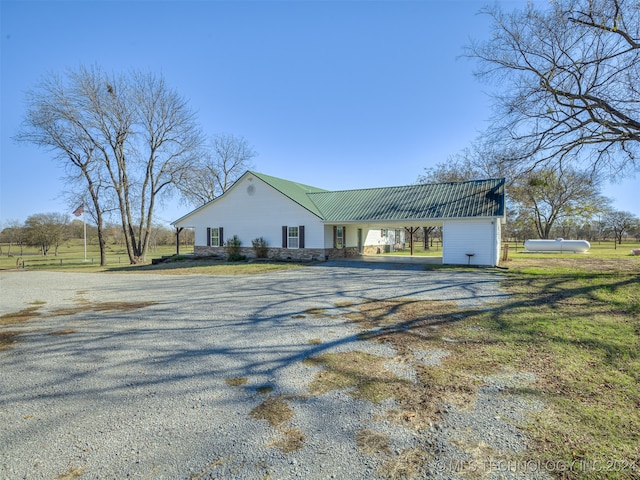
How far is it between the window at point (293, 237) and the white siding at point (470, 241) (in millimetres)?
8596

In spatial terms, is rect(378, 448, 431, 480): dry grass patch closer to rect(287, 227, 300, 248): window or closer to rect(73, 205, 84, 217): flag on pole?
rect(287, 227, 300, 248): window

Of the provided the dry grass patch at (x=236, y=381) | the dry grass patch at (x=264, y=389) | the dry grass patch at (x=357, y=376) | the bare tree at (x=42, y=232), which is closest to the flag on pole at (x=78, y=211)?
the bare tree at (x=42, y=232)

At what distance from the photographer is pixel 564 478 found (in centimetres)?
232

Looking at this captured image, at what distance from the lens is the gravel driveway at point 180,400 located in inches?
99.1

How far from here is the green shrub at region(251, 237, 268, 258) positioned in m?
21.5

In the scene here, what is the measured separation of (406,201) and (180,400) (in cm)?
1792

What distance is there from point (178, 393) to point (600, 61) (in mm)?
15092

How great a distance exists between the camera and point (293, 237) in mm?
20891

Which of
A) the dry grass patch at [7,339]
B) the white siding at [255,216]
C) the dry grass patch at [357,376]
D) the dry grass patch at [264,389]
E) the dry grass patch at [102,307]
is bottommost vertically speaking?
the dry grass patch at [264,389]

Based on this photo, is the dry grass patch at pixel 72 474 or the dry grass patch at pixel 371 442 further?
the dry grass patch at pixel 371 442

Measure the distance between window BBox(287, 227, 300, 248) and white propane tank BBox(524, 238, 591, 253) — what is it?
69.5 ft

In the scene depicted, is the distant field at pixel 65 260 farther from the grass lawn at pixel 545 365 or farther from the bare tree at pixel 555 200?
the bare tree at pixel 555 200

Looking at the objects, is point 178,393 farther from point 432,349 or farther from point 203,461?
point 432,349

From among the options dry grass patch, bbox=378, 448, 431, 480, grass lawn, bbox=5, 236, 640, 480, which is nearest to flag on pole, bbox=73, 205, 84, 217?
grass lawn, bbox=5, 236, 640, 480
